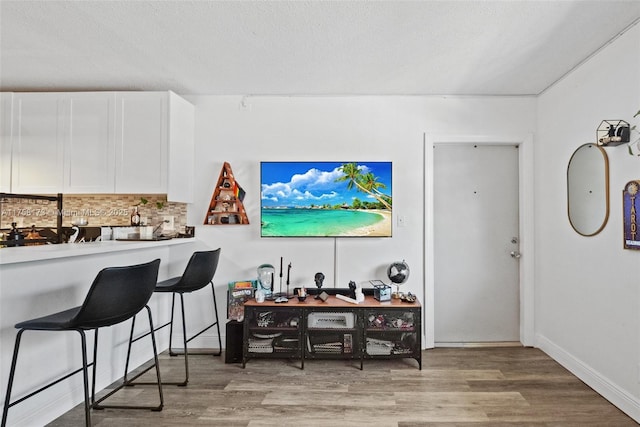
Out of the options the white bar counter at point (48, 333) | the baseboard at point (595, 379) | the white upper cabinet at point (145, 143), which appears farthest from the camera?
the white upper cabinet at point (145, 143)

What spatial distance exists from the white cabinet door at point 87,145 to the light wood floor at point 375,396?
1706mm

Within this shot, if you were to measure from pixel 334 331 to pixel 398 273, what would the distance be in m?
0.79

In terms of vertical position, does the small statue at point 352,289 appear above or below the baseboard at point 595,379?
above

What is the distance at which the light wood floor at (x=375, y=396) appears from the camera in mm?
2162

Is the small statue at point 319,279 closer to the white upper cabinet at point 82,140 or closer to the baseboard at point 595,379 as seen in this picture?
the white upper cabinet at point 82,140

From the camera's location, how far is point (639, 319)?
84.6 inches

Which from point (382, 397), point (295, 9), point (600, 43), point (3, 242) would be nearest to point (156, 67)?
point (295, 9)

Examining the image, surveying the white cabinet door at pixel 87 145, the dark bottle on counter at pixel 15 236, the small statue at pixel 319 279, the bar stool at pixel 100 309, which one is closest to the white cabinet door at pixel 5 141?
the dark bottle on counter at pixel 15 236

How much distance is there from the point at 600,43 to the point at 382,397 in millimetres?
2884

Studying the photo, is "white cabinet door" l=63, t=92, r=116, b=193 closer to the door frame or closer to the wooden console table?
the wooden console table

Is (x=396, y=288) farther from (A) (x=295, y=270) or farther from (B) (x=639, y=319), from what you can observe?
(B) (x=639, y=319)

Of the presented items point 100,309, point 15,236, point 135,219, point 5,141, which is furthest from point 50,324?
point 5,141

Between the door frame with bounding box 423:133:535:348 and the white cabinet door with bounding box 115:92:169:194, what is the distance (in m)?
2.41

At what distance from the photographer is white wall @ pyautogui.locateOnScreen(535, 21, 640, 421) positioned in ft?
7.33
